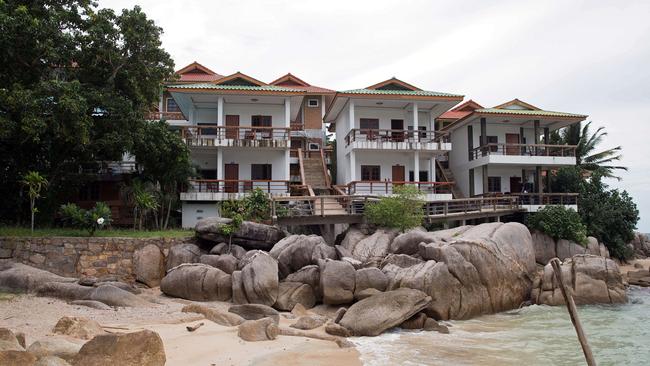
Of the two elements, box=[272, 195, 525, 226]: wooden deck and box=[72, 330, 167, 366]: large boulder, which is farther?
box=[272, 195, 525, 226]: wooden deck

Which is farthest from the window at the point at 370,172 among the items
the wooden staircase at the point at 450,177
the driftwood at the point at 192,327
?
the driftwood at the point at 192,327

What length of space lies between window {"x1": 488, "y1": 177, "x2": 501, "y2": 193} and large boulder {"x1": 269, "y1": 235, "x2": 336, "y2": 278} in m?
18.5

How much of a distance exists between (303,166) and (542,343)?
63.5 feet

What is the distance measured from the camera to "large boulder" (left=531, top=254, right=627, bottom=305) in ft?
59.3

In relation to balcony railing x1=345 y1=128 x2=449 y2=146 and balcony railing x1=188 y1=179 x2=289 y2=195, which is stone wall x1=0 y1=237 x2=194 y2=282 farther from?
balcony railing x1=345 y1=128 x2=449 y2=146

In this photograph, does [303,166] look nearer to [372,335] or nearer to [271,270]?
[271,270]

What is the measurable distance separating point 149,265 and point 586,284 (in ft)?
58.6

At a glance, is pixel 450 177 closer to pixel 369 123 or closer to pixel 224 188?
pixel 369 123

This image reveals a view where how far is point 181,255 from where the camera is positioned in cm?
1852

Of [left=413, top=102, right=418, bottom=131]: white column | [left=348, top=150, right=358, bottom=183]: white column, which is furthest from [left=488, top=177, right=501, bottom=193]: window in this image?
[left=348, top=150, right=358, bottom=183]: white column

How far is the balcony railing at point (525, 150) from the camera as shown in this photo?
29.8 m

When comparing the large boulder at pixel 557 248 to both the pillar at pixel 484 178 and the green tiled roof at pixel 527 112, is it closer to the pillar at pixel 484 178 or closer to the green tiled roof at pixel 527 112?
the pillar at pixel 484 178

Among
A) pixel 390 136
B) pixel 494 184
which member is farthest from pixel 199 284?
pixel 494 184

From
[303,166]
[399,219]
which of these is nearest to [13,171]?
[303,166]
